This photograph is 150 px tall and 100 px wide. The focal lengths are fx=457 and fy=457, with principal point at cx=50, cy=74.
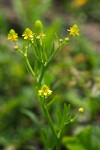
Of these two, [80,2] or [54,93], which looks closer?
[54,93]

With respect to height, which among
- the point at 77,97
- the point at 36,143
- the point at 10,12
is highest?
the point at 10,12

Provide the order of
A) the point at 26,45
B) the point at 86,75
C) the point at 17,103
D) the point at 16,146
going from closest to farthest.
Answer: the point at 26,45 < the point at 16,146 < the point at 17,103 < the point at 86,75

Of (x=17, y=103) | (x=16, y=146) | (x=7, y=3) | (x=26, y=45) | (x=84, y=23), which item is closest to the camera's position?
(x=26, y=45)

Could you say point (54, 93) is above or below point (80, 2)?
below

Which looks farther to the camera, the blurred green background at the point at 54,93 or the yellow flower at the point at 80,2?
the yellow flower at the point at 80,2

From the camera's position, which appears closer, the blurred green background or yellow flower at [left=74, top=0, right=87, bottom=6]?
the blurred green background

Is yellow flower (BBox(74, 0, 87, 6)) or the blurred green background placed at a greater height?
yellow flower (BBox(74, 0, 87, 6))

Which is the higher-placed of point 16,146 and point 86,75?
point 86,75

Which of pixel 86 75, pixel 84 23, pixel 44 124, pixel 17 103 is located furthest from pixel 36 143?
pixel 84 23

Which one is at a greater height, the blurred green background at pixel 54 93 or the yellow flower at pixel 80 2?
the yellow flower at pixel 80 2

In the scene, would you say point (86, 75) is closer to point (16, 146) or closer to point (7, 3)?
point (16, 146)

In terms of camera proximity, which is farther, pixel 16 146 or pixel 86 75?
pixel 86 75
